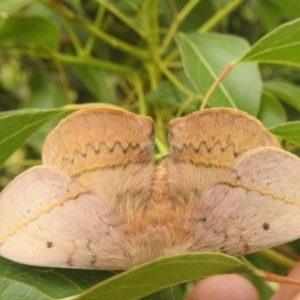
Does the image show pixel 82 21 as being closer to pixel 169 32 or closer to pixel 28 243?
pixel 169 32

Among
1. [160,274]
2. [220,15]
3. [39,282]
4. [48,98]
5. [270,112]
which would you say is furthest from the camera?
[48,98]

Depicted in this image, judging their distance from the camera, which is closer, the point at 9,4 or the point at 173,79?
the point at 9,4

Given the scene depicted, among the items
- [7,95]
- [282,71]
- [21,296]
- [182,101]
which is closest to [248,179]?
[21,296]

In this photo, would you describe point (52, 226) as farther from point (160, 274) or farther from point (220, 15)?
point (220, 15)

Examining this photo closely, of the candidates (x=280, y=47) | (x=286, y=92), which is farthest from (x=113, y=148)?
(x=286, y=92)

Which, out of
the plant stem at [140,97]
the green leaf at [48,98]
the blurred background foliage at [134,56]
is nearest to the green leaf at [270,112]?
the blurred background foliage at [134,56]

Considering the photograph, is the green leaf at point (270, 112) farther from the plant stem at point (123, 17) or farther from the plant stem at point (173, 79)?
the plant stem at point (123, 17)
